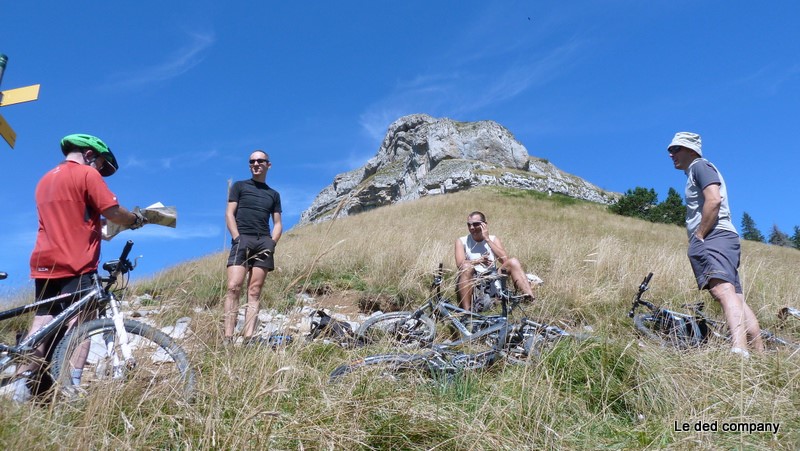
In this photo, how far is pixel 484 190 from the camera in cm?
2770

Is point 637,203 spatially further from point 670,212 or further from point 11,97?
point 11,97

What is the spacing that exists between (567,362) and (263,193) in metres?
2.97

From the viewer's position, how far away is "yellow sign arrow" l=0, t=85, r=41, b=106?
2536 millimetres

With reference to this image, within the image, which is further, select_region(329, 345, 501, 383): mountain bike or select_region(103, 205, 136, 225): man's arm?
select_region(103, 205, 136, 225): man's arm

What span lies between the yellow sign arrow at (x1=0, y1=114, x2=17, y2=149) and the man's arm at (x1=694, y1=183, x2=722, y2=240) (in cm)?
445

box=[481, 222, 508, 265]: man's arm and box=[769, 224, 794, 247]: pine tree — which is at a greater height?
box=[769, 224, 794, 247]: pine tree

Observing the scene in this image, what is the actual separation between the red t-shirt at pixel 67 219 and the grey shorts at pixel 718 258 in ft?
12.2

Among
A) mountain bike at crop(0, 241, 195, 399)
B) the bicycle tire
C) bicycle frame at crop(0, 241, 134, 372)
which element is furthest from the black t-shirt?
the bicycle tire

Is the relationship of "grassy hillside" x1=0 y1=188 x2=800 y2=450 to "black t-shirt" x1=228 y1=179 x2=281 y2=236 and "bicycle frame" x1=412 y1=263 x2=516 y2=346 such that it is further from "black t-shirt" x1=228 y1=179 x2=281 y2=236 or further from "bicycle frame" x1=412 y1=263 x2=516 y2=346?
"black t-shirt" x1=228 y1=179 x2=281 y2=236

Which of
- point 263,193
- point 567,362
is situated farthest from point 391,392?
point 263,193

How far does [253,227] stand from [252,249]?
22 cm

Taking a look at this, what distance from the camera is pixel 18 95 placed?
258 centimetres

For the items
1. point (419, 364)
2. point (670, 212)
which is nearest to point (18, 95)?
point (419, 364)

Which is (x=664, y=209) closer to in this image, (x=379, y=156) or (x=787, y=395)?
(x=787, y=395)
